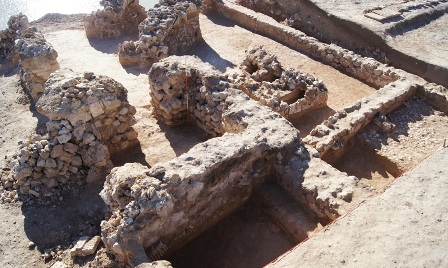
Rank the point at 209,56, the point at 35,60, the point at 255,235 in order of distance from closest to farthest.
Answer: the point at 255,235
the point at 35,60
the point at 209,56

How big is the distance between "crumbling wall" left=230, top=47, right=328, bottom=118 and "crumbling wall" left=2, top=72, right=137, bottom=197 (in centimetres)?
357

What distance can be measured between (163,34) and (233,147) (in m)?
7.22

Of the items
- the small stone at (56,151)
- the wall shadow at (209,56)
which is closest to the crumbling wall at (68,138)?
the small stone at (56,151)

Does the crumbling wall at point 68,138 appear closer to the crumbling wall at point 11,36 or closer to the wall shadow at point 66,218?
the wall shadow at point 66,218

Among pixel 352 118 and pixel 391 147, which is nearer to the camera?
pixel 391 147

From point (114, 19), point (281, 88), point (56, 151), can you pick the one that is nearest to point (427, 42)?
point (281, 88)

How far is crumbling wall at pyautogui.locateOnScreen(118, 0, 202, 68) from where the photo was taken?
11844 millimetres

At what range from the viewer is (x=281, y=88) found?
A: 9805 mm

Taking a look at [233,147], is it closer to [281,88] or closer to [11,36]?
[281,88]

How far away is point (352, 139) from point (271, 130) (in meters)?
2.78

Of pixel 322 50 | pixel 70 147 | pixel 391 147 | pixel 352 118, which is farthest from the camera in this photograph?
pixel 322 50

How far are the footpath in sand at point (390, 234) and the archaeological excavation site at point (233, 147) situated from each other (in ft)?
0.07

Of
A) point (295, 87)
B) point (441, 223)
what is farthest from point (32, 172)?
point (441, 223)

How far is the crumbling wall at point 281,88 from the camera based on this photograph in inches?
364
